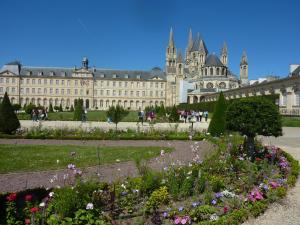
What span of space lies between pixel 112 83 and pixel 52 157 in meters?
65.6

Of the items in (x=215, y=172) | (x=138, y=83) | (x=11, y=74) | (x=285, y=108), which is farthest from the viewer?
(x=138, y=83)

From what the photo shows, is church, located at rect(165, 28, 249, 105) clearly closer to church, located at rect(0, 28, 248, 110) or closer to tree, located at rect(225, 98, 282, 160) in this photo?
church, located at rect(0, 28, 248, 110)

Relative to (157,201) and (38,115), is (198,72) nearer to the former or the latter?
(38,115)

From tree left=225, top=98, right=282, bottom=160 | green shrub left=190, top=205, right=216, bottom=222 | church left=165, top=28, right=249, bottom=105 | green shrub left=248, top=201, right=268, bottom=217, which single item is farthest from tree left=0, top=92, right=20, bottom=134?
church left=165, top=28, right=249, bottom=105

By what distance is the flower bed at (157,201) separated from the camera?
380 cm

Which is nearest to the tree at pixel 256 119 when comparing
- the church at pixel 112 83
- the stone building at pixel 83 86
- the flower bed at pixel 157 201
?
the flower bed at pixel 157 201

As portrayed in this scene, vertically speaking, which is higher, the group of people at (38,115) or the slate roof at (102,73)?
the slate roof at (102,73)

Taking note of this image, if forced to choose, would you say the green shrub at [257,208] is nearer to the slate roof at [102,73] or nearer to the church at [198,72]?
the church at [198,72]

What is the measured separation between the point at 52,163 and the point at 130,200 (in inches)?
150

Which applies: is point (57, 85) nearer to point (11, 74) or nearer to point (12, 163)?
point (11, 74)

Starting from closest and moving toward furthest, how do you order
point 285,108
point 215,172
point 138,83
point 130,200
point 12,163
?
point 130,200, point 215,172, point 12,163, point 285,108, point 138,83

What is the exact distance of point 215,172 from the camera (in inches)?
257

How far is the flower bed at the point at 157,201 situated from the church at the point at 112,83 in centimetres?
6150

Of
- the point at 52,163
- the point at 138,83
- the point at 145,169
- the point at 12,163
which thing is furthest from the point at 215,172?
the point at 138,83
